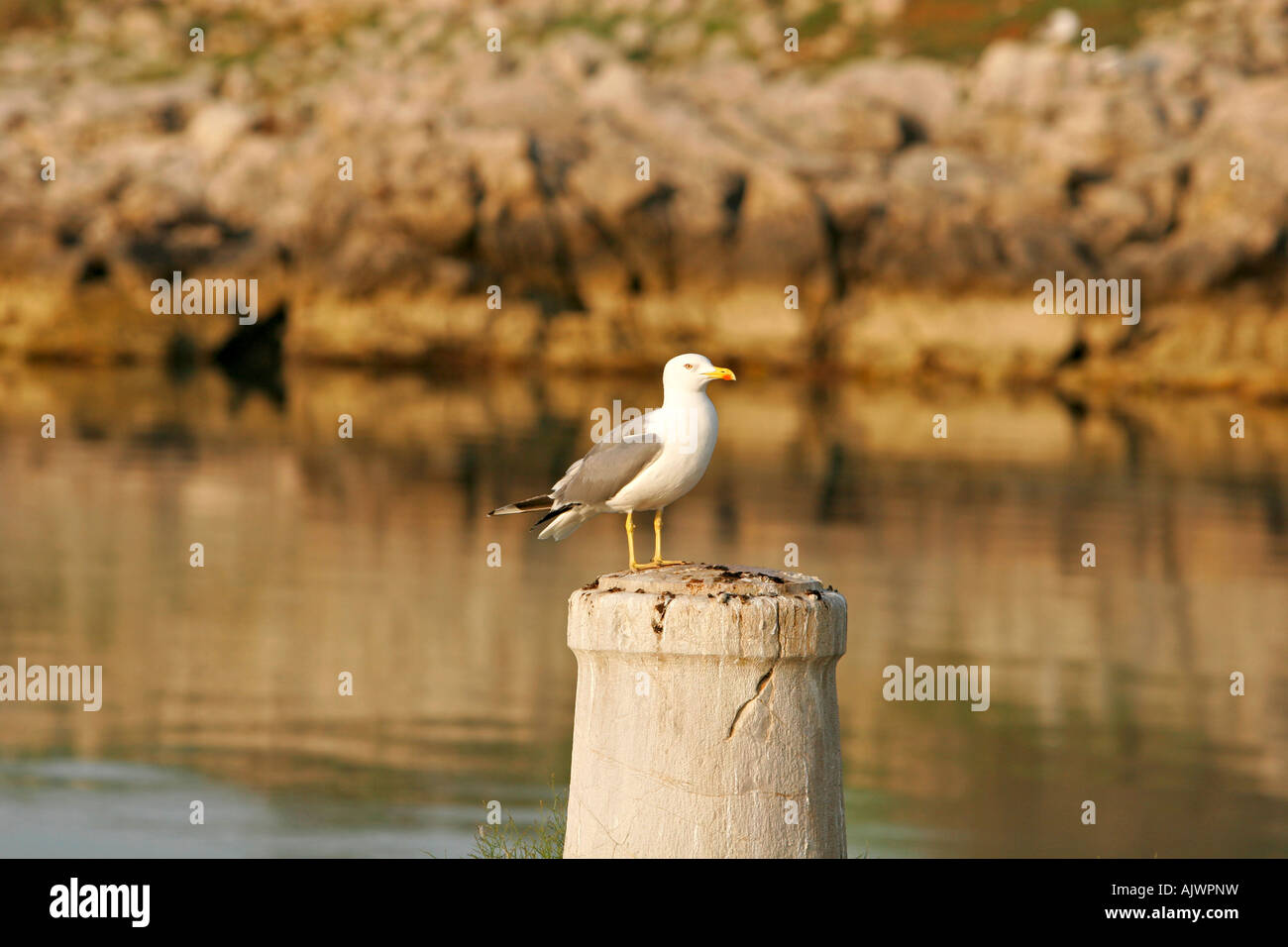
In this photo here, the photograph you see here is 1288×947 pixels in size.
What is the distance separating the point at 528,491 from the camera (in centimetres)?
2275

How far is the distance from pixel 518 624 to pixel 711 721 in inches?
360

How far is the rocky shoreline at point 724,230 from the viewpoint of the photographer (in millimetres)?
45438

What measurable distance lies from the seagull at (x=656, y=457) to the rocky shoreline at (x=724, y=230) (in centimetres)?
3946

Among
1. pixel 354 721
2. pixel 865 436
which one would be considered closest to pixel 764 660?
pixel 354 721

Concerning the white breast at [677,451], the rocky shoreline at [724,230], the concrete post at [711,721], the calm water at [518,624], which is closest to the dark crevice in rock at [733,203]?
the rocky shoreline at [724,230]

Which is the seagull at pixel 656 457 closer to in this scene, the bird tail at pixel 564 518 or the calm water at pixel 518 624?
the bird tail at pixel 564 518

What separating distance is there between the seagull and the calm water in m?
2.88

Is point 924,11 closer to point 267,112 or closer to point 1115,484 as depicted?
point 267,112

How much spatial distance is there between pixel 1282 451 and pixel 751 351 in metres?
18.3

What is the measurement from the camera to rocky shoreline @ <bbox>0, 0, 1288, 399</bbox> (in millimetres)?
45438

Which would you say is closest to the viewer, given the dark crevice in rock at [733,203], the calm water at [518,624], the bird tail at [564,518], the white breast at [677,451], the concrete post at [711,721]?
the concrete post at [711,721]

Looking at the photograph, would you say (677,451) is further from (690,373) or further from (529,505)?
(529,505)

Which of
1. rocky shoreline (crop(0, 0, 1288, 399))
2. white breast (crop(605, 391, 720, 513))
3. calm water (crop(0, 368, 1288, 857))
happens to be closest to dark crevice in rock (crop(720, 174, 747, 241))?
rocky shoreline (crop(0, 0, 1288, 399))

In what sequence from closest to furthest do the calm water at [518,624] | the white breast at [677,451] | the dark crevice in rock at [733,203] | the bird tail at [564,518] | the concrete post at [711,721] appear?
the concrete post at [711,721]
the white breast at [677,451]
the bird tail at [564,518]
the calm water at [518,624]
the dark crevice in rock at [733,203]
